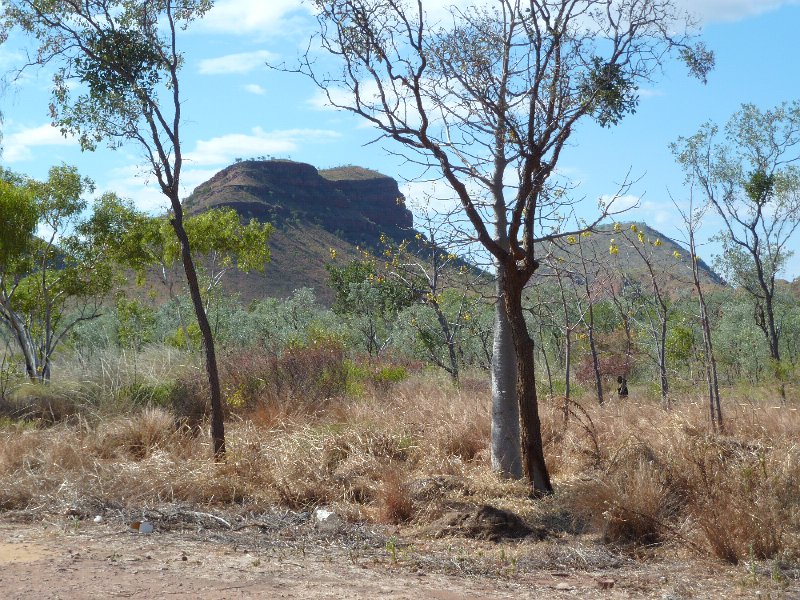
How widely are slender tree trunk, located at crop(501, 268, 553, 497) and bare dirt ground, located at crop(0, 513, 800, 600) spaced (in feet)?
4.22

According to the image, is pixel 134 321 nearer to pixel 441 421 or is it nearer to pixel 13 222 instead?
pixel 13 222

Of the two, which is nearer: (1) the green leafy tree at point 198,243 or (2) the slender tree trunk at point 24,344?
(2) the slender tree trunk at point 24,344

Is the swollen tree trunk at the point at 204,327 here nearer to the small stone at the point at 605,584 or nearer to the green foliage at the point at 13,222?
the small stone at the point at 605,584

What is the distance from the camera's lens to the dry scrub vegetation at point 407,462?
7.32m

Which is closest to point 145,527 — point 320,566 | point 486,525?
point 320,566

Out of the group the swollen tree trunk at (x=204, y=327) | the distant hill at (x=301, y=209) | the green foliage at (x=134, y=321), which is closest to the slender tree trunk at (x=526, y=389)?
the swollen tree trunk at (x=204, y=327)

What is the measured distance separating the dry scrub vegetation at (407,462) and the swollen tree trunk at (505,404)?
263 millimetres

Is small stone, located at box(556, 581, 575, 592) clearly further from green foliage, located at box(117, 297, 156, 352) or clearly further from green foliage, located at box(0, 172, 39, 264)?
green foliage, located at box(117, 297, 156, 352)

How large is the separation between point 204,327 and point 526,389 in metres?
3.63

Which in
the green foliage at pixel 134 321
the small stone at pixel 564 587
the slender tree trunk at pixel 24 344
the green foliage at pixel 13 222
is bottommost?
the small stone at pixel 564 587

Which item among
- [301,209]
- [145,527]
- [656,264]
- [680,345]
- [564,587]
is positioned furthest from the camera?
[301,209]

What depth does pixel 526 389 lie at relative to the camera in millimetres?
8758

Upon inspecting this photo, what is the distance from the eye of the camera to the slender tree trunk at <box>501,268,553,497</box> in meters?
8.59

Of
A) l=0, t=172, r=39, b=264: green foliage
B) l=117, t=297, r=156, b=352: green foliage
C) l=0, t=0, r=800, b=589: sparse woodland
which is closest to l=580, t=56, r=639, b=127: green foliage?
l=0, t=0, r=800, b=589: sparse woodland
